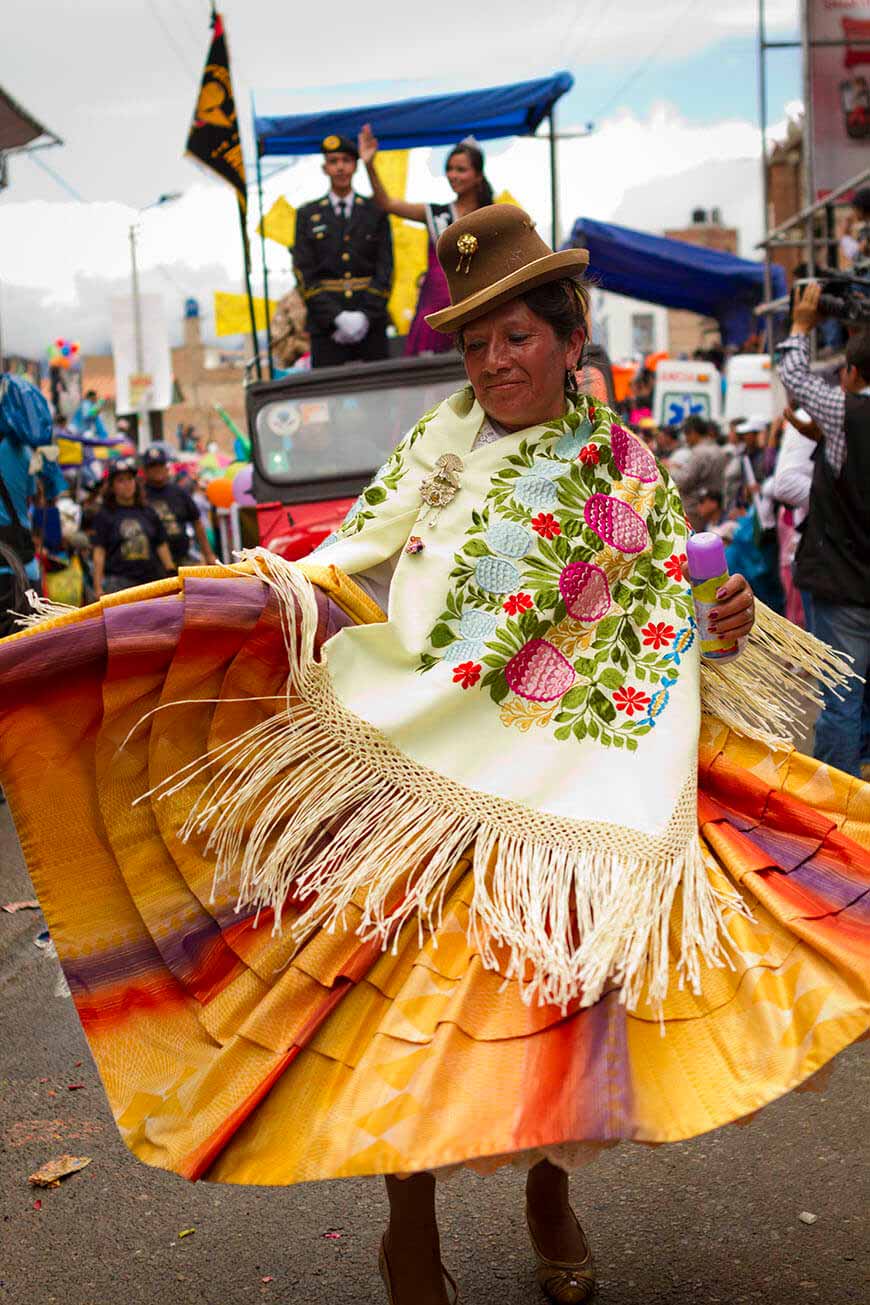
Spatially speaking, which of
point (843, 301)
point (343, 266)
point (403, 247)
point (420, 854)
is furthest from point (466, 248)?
point (403, 247)

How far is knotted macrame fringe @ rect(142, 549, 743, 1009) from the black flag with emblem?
302 inches

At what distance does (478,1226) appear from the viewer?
3266mm

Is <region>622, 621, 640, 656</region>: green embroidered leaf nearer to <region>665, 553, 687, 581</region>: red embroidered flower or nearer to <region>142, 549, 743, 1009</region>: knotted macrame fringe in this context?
<region>665, 553, 687, 581</region>: red embroidered flower

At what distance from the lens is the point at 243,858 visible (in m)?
2.61

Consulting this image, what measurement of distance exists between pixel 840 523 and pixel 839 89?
18.7 ft

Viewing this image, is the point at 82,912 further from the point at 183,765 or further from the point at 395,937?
the point at 395,937

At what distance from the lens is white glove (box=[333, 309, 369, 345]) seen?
348 inches

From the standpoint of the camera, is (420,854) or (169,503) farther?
(169,503)

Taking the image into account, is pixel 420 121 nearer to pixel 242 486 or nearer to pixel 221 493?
pixel 242 486

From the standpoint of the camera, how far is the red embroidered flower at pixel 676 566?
8.95 feet

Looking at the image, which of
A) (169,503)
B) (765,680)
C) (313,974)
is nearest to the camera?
(313,974)

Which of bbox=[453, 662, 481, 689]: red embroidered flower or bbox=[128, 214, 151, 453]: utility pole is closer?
bbox=[453, 662, 481, 689]: red embroidered flower

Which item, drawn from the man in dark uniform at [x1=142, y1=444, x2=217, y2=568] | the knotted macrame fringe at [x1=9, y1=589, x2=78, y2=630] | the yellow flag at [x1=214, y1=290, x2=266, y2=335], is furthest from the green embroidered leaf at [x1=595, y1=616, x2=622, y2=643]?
the yellow flag at [x1=214, y1=290, x2=266, y2=335]

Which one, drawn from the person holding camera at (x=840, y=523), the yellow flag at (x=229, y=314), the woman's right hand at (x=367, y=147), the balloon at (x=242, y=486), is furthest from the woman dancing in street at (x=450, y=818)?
the yellow flag at (x=229, y=314)
